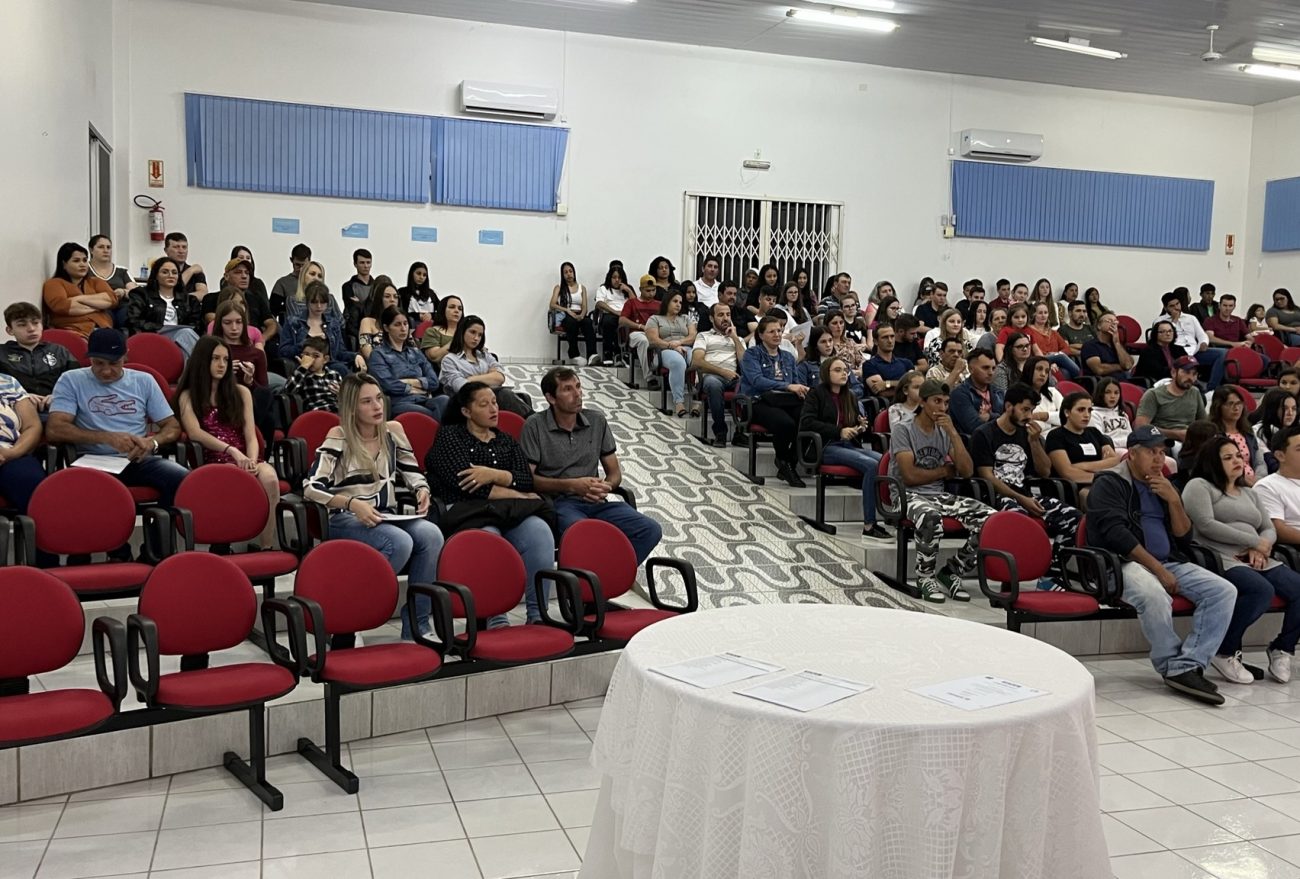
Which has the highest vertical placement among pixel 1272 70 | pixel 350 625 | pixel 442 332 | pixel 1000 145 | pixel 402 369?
pixel 1272 70

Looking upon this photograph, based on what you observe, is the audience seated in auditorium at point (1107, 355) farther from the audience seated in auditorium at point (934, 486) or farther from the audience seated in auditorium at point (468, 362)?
the audience seated in auditorium at point (468, 362)

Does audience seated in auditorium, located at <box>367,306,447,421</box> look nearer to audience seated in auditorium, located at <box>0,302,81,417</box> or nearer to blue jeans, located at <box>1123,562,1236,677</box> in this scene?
audience seated in auditorium, located at <box>0,302,81,417</box>

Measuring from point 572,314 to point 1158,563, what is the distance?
708cm

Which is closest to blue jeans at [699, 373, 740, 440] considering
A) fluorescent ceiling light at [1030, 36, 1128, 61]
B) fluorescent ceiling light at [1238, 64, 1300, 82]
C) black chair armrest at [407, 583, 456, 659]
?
black chair armrest at [407, 583, 456, 659]

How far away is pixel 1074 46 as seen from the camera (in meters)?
10.8

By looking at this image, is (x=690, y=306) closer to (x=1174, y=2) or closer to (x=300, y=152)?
(x=300, y=152)

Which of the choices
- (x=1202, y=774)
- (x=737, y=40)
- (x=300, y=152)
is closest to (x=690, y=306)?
(x=737, y=40)

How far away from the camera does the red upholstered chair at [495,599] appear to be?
13.6 feet

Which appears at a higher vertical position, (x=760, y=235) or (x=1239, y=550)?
(x=760, y=235)

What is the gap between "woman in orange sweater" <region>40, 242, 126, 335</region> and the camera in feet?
23.4

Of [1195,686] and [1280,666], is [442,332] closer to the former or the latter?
[1195,686]

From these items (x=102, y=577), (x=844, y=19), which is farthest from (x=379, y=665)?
(x=844, y=19)

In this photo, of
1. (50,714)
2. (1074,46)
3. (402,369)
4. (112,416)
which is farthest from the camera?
(1074,46)

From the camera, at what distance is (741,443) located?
8.53 meters
